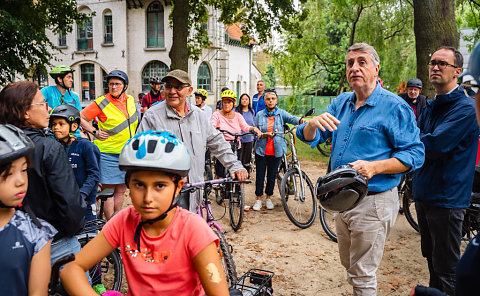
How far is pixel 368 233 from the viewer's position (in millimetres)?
3090

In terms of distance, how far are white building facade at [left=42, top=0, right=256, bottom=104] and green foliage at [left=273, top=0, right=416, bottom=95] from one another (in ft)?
43.7

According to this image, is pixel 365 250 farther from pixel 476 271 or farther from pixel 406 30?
pixel 406 30

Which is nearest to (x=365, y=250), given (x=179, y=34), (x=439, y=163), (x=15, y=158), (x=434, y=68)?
(x=439, y=163)

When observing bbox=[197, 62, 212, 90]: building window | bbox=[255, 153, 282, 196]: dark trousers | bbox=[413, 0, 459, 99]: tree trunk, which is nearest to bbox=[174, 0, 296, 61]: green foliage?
bbox=[413, 0, 459, 99]: tree trunk

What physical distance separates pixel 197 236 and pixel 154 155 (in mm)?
476

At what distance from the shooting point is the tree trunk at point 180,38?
1034 centimetres

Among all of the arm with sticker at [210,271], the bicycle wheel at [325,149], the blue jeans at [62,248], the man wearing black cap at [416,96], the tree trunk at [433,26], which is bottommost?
the bicycle wheel at [325,149]

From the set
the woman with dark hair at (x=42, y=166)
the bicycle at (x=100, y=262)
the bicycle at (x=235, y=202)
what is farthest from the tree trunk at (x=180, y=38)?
the woman with dark hair at (x=42, y=166)

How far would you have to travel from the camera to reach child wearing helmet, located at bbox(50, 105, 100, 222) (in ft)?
14.4

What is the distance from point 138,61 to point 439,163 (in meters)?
30.5

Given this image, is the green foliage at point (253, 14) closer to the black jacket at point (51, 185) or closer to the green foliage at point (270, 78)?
the black jacket at point (51, 185)

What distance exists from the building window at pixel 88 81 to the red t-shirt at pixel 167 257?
3335 centimetres

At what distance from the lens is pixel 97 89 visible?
32.3 meters

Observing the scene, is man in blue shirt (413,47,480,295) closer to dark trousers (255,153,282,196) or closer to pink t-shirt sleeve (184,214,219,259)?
pink t-shirt sleeve (184,214,219,259)
